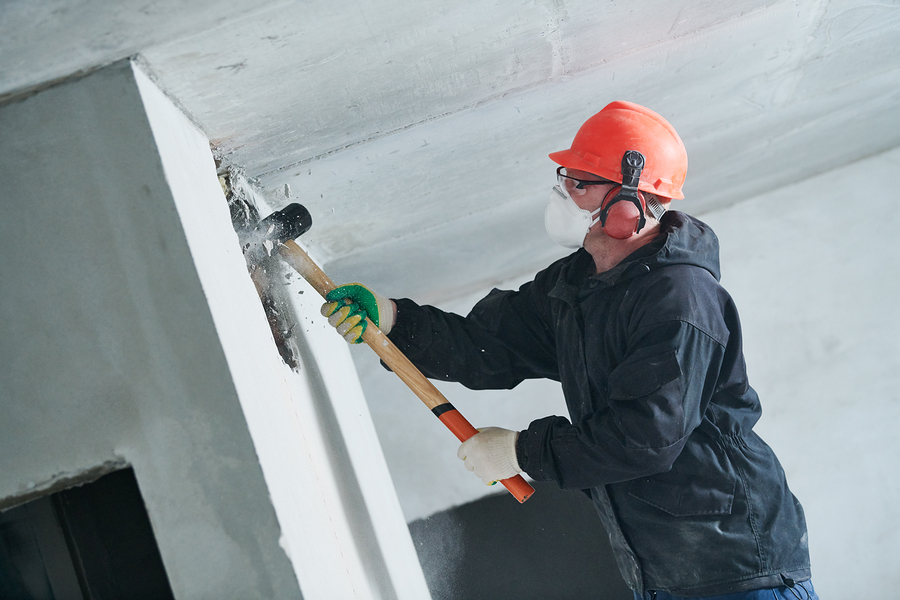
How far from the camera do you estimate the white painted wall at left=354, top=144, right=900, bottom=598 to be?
325 centimetres

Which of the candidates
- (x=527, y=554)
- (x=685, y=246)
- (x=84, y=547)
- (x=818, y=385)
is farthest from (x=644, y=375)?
(x=818, y=385)

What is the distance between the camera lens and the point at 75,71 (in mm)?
1010

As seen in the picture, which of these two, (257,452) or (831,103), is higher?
(831,103)

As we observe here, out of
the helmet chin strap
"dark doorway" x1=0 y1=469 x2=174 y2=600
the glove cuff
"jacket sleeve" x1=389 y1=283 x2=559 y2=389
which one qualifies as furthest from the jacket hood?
"dark doorway" x1=0 y1=469 x2=174 y2=600

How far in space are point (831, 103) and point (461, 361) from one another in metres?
1.99

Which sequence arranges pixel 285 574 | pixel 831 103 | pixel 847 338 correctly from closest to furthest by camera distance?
pixel 285 574
pixel 831 103
pixel 847 338

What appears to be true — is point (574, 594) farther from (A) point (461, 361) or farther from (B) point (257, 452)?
(B) point (257, 452)

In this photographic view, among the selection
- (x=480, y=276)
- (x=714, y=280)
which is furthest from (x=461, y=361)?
(x=480, y=276)

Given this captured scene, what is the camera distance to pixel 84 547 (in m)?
1.10

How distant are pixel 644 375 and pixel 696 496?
1.27 feet

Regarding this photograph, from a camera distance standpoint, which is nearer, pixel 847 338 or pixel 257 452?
pixel 257 452

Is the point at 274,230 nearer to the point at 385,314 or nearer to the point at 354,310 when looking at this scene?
the point at 354,310

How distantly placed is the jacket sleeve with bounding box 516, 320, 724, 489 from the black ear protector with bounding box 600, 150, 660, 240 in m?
0.29

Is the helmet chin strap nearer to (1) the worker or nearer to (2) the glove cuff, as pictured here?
(1) the worker
